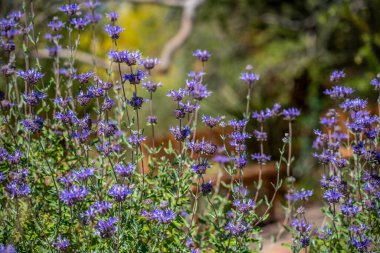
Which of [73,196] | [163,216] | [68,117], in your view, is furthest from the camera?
[68,117]

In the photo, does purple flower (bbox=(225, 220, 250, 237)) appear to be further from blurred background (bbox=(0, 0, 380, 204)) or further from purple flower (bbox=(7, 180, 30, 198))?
blurred background (bbox=(0, 0, 380, 204))

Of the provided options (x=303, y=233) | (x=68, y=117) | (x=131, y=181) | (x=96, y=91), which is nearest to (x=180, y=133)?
(x=131, y=181)

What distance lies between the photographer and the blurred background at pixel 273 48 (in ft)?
28.5

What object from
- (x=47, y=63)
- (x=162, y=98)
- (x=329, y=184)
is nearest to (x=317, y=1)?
(x=162, y=98)

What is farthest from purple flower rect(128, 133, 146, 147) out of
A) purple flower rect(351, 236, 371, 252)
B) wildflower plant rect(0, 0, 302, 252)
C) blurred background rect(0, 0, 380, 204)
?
blurred background rect(0, 0, 380, 204)

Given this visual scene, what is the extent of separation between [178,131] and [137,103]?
22cm

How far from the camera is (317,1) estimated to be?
12.8 m

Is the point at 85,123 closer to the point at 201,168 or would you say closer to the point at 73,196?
the point at 73,196

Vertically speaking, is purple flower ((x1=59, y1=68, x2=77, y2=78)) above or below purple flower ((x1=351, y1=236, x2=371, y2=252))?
above

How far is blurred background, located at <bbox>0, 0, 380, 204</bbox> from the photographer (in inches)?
342

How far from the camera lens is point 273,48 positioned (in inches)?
499

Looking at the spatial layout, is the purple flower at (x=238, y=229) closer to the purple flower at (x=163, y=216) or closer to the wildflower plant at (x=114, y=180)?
the wildflower plant at (x=114, y=180)

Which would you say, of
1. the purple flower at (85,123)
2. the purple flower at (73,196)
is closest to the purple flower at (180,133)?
the purple flower at (85,123)

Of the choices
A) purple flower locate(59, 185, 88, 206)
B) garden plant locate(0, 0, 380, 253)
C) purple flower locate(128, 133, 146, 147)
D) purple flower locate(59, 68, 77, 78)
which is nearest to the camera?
purple flower locate(59, 185, 88, 206)
